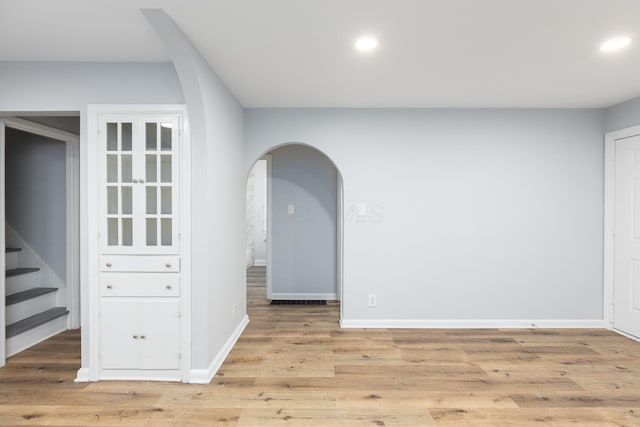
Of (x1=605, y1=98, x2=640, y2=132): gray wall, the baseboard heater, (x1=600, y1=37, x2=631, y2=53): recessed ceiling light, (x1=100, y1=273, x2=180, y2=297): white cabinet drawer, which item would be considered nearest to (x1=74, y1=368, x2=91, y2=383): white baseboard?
(x1=100, y1=273, x2=180, y2=297): white cabinet drawer

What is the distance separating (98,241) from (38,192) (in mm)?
1761

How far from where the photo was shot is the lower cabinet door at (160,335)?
267 centimetres

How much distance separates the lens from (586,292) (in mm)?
3889

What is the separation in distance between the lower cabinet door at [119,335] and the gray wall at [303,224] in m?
2.50

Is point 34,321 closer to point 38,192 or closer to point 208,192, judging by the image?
point 38,192

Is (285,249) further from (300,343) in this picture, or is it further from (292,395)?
(292,395)

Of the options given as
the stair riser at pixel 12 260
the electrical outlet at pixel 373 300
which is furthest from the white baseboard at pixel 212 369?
the stair riser at pixel 12 260

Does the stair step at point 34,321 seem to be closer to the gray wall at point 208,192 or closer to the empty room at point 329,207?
the empty room at point 329,207

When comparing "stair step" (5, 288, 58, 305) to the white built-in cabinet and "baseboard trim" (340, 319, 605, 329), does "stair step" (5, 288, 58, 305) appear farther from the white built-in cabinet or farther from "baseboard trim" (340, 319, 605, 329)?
"baseboard trim" (340, 319, 605, 329)

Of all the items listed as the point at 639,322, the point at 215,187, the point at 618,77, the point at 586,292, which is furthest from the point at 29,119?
the point at 639,322

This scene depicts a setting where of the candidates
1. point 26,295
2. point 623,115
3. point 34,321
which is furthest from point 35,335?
point 623,115

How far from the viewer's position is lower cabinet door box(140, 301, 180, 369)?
8.75 ft

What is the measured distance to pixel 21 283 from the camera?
363 cm

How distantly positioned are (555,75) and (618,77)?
22.7 inches
